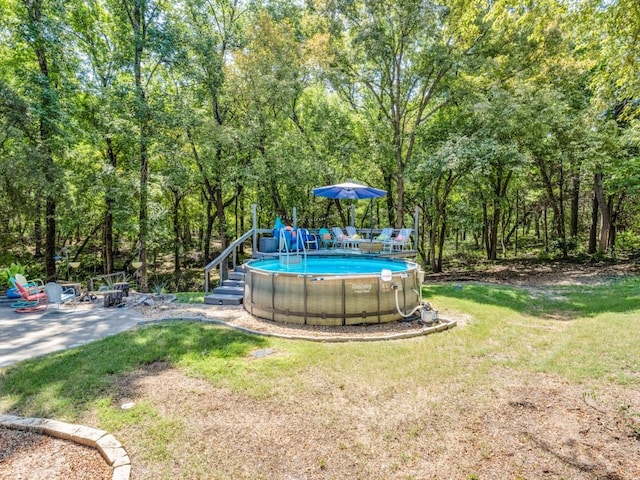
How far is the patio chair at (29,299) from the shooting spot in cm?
751

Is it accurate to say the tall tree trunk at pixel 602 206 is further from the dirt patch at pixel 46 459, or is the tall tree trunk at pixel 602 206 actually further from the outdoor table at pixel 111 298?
the dirt patch at pixel 46 459

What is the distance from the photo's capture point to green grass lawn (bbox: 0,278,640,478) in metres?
3.25

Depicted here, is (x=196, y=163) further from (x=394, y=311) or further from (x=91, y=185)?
(x=394, y=311)

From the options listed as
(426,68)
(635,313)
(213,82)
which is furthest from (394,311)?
(213,82)

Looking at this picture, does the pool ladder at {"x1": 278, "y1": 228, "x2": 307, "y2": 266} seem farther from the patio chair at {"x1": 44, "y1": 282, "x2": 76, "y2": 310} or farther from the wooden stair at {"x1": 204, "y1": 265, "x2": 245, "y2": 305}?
the patio chair at {"x1": 44, "y1": 282, "x2": 76, "y2": 310}

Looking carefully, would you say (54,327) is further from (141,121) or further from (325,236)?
(325,236)

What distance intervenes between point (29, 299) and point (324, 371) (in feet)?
23.2

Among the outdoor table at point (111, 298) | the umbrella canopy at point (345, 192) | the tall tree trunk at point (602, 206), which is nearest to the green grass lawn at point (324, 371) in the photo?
the outdoor table at point (111, 298)

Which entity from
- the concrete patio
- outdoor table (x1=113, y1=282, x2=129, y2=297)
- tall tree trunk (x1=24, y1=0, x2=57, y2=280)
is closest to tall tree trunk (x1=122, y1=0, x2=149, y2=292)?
tall tree trunk (x1=24, y1=0, x2=57, y2=280)

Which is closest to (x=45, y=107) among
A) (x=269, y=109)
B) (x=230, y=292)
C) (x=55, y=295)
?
(x=55, y=295)

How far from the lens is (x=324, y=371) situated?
4574 mm

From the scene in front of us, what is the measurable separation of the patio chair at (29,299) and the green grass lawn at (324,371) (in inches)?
130

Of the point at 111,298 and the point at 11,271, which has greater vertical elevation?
the point at 11,271

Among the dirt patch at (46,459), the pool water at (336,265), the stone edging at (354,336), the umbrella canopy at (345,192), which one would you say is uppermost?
the umbrella canopy at (345,192)
